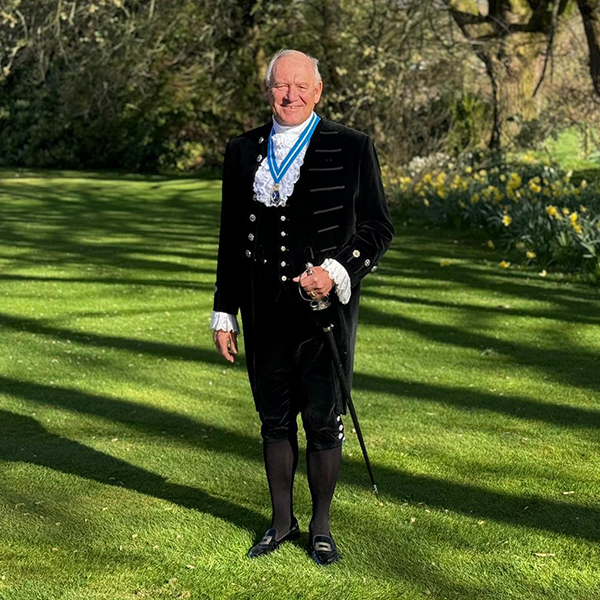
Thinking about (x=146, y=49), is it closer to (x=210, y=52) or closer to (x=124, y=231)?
(x=210, y=52)

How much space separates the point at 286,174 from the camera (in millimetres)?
3764

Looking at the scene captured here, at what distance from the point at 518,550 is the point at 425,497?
0.71 meters

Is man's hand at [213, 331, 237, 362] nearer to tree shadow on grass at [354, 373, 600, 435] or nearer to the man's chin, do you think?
the man's chin

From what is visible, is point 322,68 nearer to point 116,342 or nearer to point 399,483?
point 116,342

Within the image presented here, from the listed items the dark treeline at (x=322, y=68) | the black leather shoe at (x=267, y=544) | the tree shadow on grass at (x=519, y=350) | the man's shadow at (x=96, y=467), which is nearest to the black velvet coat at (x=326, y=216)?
the black leather shoe at (x=267, y=544)

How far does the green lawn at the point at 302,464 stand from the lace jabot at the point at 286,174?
4.42 feet

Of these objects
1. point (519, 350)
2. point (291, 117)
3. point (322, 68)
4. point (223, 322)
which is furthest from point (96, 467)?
point (322, 68)

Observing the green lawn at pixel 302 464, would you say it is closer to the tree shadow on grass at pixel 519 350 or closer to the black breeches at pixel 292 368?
the tree shadow on grass at pixel 519 350

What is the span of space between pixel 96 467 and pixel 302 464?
40.0 inches

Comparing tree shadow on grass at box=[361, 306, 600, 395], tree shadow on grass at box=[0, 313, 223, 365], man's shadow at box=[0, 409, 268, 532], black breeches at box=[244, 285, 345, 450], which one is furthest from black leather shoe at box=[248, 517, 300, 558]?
tree shadow on grass at box=[0, 313, 223, 365]

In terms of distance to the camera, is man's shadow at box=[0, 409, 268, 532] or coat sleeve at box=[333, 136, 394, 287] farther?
man's shadow at box=[0, 409, 268, 532]

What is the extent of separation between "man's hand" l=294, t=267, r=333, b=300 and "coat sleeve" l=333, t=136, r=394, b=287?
0.12 metres

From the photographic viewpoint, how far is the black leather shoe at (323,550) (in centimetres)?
392

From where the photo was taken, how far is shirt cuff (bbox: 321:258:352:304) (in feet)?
11.9
